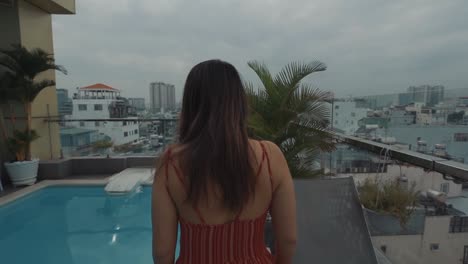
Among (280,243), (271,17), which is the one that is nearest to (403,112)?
(280,243)

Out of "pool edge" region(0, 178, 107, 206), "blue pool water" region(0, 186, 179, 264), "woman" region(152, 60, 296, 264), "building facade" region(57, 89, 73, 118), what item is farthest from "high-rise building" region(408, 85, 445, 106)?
"building facade" region(57, 89, 73, 118)

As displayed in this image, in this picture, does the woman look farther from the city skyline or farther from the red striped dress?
the city skyline

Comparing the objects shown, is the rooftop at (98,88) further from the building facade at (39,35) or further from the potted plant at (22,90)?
the potted plant at (22,90)

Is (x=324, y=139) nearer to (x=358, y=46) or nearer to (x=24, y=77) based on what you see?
(x=358, y=46)

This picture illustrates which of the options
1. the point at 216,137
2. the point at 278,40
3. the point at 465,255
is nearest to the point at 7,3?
the point at 278,40

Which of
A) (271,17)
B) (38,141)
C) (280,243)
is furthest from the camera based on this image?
(38,141)
